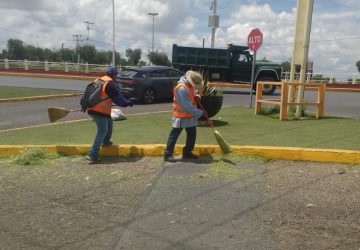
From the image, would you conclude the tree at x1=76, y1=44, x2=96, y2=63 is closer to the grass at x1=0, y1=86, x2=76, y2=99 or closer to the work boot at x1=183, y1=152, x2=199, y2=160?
the grass at x1=0, y1=86, x2=76, y2=99

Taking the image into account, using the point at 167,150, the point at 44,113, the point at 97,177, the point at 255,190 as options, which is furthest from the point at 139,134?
the point at 44,113

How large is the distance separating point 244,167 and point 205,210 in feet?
5.95

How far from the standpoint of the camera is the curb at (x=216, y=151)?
22.5 feet

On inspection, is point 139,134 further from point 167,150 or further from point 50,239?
point 50,239

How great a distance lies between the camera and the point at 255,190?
5.57m

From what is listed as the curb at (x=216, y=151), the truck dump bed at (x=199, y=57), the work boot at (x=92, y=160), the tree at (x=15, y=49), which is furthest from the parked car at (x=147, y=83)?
the tree at (x=15, y=49)

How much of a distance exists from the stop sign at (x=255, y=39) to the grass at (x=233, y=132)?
301 cm

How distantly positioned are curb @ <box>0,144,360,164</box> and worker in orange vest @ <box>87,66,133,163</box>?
0.43 meters

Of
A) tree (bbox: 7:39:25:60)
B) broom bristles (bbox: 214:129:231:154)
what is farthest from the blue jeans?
tree (bbox: 7:39:25:60)

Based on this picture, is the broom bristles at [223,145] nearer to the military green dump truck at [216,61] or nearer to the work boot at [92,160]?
the work boot at [92,160]

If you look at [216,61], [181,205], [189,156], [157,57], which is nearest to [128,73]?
[216,61]

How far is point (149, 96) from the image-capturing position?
692 inches

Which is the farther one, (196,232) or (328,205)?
(328,205)

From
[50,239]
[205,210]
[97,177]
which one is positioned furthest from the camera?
[97,177]
